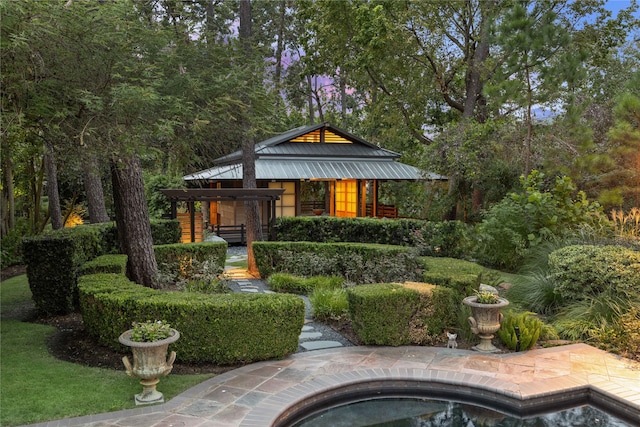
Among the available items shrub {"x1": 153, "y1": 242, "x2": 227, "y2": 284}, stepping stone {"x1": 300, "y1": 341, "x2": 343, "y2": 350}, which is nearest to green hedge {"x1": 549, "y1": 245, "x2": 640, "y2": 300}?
stepping stone {"x1": 300, "y1": 341, "x2": 343, "y2": 350}

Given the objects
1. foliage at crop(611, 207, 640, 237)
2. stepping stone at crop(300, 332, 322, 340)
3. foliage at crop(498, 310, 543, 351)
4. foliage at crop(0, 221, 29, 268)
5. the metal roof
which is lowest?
stepping stone at crop(300, 332, 322, 340)

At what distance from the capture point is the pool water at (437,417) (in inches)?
198

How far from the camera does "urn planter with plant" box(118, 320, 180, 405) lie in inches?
189

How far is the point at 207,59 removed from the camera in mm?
7180

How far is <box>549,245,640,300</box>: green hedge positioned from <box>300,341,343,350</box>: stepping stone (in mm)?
3899

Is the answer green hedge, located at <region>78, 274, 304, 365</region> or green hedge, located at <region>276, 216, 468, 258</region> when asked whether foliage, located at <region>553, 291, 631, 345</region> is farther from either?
green hedge, located at <region>78, 274, 304, 365</region>

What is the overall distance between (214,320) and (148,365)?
3.63 ft

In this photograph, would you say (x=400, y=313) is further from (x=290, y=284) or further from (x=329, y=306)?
(x=290, y=284)

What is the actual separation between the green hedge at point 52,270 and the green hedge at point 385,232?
20.6ft

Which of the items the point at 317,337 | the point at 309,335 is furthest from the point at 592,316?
the point at 309,335

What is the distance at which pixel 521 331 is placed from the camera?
6680 millimetres

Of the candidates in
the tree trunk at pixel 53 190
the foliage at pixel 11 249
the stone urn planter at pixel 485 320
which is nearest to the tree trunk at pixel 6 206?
the foliage at pixel 11 249

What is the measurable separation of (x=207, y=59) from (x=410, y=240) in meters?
6.62

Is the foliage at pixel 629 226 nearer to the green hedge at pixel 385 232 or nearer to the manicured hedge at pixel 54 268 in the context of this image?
the green hedge at pixel 385 232
